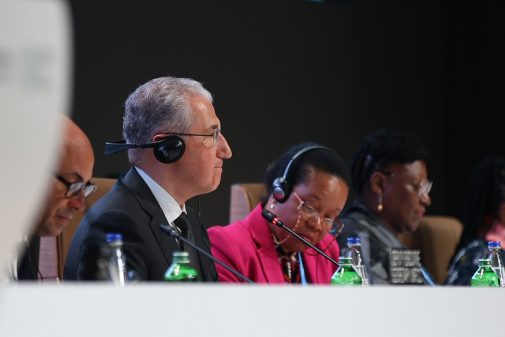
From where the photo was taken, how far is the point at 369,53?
4438mm

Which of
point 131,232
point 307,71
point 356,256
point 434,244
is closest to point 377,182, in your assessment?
point 434,244

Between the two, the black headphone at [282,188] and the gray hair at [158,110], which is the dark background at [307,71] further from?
the gray hair at [158,110]

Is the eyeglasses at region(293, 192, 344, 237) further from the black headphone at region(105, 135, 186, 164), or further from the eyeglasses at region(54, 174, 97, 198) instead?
the eyeglasses at region(54, 174, 97, 198)

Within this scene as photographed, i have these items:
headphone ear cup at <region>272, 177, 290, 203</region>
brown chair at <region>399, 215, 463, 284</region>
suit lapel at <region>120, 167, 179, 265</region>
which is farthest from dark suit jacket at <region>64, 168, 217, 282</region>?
brown chair at <region>399, 215, 463, 284</region>

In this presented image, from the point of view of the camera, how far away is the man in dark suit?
78.0 inches

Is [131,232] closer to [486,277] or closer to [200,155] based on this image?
[200,155]

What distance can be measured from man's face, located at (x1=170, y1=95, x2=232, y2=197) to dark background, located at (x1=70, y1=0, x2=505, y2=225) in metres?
0.56

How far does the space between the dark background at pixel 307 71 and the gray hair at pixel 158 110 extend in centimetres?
60

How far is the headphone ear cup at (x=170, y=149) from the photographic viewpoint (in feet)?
6.87

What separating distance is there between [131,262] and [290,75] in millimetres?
2191
